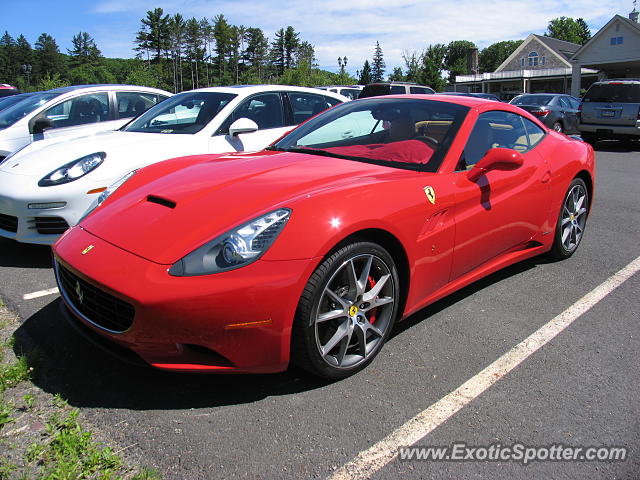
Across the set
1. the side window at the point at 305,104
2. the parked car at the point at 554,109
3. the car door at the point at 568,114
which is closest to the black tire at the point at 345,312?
the side window at the point at 305,104

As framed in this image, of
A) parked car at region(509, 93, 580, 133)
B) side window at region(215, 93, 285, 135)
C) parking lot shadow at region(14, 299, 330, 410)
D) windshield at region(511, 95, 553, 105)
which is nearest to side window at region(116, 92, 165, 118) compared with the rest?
side window at region(215, 93, 285, 135)

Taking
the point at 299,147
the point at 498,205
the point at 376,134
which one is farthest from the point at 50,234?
the point at 498,205

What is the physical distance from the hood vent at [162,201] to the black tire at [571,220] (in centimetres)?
302

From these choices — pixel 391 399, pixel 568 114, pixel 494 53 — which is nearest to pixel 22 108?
pixel 391 399

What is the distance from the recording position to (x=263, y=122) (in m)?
5.68

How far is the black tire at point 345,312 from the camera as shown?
2.29 m

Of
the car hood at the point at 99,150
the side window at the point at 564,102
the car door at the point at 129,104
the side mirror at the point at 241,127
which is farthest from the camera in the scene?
the side window at the point at 564,102

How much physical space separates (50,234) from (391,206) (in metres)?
3.04

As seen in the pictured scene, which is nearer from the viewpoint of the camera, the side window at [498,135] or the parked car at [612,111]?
the side window at [498,135]

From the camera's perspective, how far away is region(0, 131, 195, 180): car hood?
14.5ft

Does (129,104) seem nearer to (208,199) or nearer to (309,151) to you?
(309,151)

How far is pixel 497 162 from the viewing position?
3.04 m

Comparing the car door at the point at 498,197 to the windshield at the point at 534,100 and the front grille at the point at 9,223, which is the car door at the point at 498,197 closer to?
the front grille at the point at 9,223

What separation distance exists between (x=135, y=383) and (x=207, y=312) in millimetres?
719
